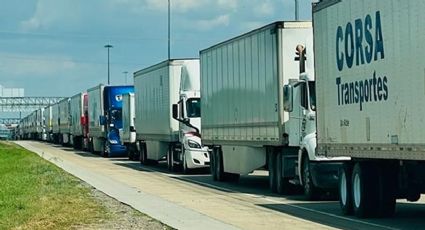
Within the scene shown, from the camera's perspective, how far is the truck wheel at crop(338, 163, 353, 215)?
19.4 m

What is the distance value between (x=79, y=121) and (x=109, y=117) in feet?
53.7

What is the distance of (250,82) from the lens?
2783 centimetres

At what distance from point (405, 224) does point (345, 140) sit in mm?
2052

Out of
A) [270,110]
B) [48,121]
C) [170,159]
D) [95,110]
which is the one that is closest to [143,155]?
[170,159]

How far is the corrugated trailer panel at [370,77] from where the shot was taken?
15.7 metres

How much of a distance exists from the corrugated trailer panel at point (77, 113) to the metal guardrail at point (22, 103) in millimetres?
84158

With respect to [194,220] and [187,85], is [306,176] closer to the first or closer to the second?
[194,220]

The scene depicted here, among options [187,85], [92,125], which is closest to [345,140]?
[187,85]

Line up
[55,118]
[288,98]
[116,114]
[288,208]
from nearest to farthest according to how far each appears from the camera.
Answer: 1. [288,208]
2. [288,98]
3. [116,114]
4. [55,118]

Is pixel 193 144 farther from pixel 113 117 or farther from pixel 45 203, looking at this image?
pixel 113 117

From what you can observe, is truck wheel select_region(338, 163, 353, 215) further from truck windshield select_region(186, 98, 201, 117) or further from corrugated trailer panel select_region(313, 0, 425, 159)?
truck windshield select_region(186, 98, 201, 117)

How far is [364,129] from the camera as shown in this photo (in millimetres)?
18016

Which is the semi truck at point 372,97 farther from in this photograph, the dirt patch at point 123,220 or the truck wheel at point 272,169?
the truck wheel at point 272,169

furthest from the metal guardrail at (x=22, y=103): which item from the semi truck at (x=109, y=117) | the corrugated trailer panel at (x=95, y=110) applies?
the semi truck at (x=109, y=117)
